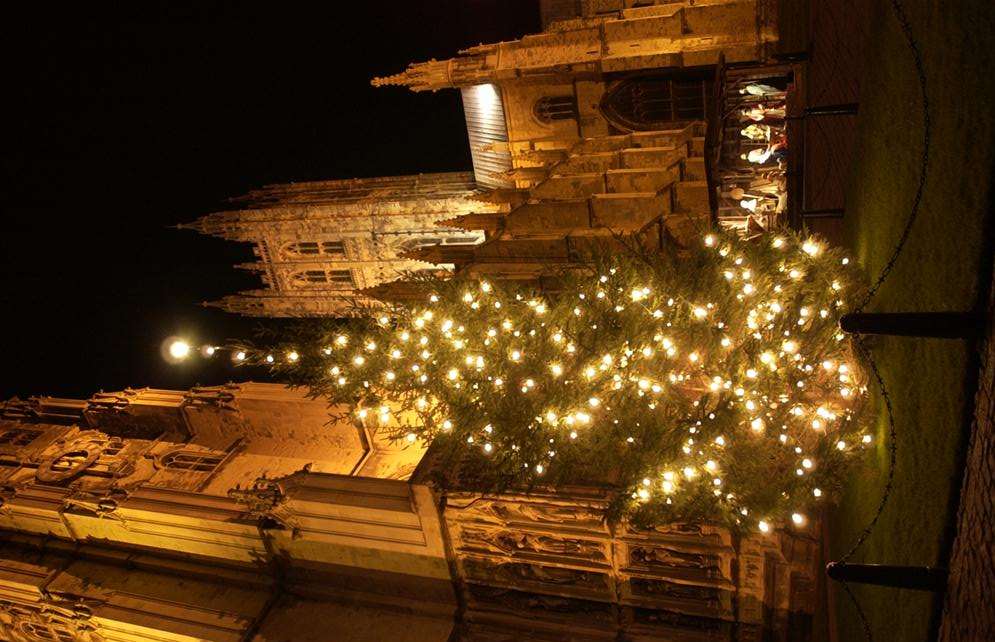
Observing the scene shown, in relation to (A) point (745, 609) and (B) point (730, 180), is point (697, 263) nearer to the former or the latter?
(A) point (745, 609)

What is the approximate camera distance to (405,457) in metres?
12.8

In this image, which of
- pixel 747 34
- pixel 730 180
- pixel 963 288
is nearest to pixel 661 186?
pixel 730 180

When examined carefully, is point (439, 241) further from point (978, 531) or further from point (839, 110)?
point (978, 531)

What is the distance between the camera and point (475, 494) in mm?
8758

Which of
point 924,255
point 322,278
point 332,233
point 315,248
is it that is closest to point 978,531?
point 924,255

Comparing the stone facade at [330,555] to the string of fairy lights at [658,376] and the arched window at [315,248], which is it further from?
the arched window at [315,248]

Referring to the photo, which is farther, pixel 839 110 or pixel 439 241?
pixel 439 241

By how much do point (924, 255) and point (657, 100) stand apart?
16.1 metres

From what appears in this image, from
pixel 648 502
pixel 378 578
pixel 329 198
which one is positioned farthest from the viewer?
pixel 329 198

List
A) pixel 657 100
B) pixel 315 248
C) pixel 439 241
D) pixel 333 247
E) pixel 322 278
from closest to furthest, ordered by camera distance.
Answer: pixel 657 100 < pixel 439 241 < pixel 333 247 < pixel 315 248 < pixel 322 278

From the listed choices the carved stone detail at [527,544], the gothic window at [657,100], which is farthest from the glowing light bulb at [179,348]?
the gothic window at [657,100]

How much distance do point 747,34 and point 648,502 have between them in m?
14.5

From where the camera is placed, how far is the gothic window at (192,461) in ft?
47.2

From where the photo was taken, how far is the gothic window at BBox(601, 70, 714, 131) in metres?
19.1
